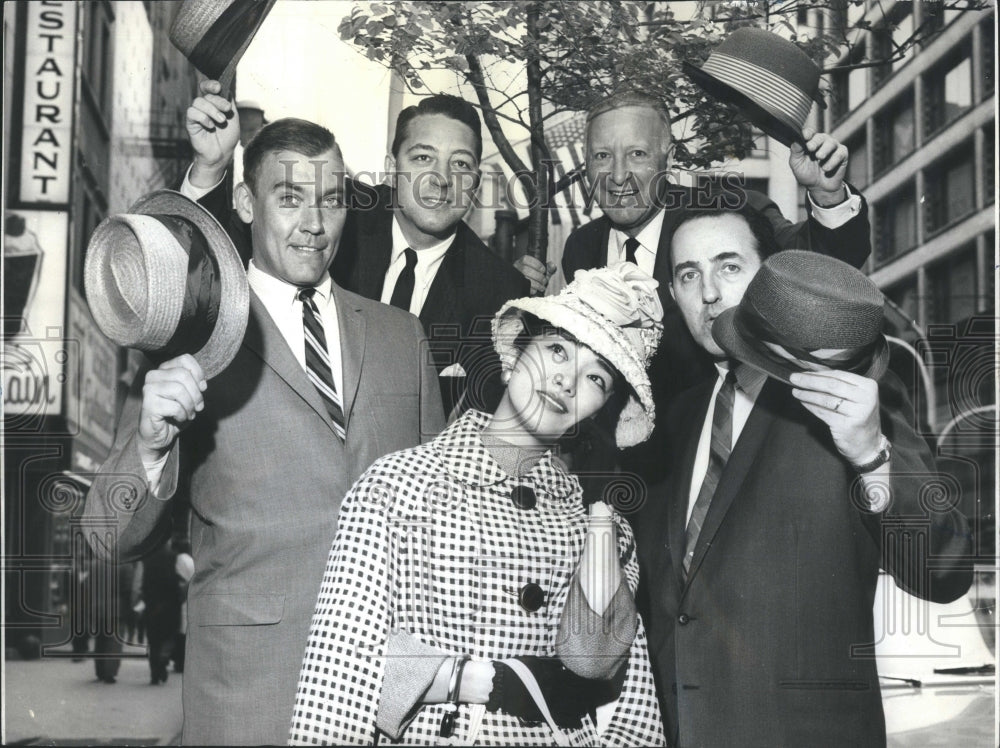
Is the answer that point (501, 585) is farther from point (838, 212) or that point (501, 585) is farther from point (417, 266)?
point (838, 212)

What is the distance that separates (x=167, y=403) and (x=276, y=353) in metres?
0.40

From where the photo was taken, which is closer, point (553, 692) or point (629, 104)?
point (553, 692)

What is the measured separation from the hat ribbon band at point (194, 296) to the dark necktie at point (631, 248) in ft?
4.26

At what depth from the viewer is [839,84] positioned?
379 centimetres

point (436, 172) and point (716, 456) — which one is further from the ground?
point (436, 172)

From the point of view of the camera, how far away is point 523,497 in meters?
3.19

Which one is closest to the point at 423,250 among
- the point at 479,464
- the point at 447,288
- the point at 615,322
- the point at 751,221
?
the point at 447,288

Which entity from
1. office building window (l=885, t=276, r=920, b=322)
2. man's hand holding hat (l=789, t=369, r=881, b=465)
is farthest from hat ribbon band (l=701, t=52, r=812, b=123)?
man's hand holding hat (l=789, t=369, r=881, b=465)

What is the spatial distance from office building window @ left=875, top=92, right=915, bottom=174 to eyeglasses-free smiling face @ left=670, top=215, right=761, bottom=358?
585mm

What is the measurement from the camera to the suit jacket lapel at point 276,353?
3.47m

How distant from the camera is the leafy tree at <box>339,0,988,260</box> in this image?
370 cm

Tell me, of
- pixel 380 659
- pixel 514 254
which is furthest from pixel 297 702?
pixel 514 254

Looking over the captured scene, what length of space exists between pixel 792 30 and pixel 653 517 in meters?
1.70

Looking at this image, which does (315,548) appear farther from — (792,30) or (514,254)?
(792,30)
